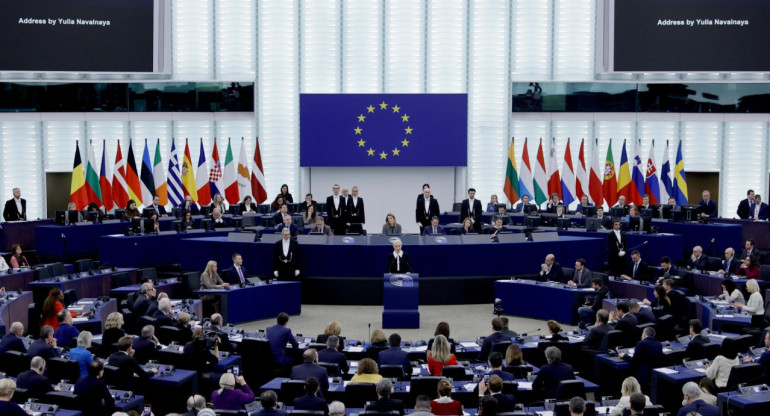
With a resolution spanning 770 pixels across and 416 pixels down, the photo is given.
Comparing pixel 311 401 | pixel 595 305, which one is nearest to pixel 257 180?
pixel 595 305

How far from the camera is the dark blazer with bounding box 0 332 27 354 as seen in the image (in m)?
12.9

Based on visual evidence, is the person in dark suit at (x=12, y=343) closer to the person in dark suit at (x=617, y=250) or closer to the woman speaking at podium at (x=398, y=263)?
the woman speaking at podium at (x=398, y=263)

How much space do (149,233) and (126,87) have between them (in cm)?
994

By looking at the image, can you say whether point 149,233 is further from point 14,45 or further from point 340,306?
point 14,45

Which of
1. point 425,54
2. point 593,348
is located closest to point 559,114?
point 425,54

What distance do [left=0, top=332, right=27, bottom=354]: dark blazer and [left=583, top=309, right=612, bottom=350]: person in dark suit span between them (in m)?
8.90

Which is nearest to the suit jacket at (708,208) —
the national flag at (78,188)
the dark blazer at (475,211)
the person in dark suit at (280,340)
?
the dark blazer at (475,211)

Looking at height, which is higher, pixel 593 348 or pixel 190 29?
pixel 190 29

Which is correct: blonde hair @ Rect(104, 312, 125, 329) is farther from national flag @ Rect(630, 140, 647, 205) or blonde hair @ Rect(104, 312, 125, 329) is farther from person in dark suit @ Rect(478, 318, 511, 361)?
national flag @ Rect(630, 140, 647, 205)

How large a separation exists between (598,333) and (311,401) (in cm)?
597

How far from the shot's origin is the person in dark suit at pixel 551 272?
65.6 ft

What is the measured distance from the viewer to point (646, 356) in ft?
43.5

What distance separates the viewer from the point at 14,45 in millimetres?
29297

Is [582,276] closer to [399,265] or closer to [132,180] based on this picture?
[399,265]
